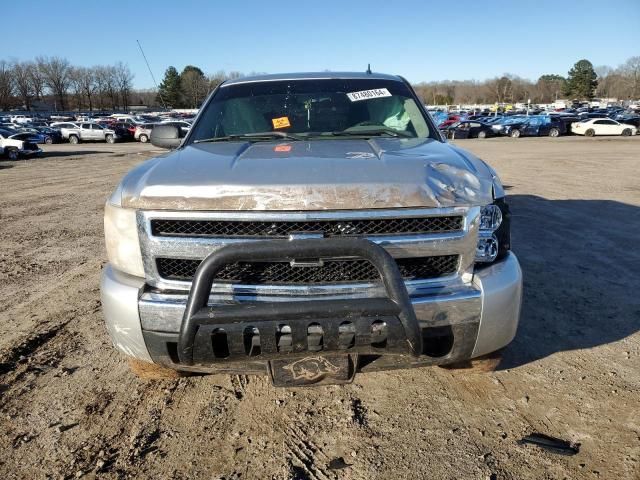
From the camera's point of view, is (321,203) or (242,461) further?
(242,461)

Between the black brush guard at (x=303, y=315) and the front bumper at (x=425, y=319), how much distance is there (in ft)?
0.58

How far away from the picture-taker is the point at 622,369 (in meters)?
3.29

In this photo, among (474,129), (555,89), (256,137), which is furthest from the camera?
(555,89)

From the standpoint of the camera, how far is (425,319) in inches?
91.7

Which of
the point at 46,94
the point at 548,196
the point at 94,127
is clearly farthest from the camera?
the point at 46,94

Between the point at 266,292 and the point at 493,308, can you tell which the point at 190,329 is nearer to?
the point at 266,292

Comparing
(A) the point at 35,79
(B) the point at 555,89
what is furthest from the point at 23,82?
(B) the point at 555,89

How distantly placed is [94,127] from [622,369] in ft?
136

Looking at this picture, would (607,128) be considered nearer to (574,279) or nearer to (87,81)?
(574,279)

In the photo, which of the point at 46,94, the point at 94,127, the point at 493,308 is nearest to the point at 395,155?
the point at 493,308

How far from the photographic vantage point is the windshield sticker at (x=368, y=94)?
3.87m

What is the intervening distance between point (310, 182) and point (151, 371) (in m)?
1.60

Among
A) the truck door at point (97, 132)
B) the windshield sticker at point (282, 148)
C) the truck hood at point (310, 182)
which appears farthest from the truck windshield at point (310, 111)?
the truck door at point (97, 132)

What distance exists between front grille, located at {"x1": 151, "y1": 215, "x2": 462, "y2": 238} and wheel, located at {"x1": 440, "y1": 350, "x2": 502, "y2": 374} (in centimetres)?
102
